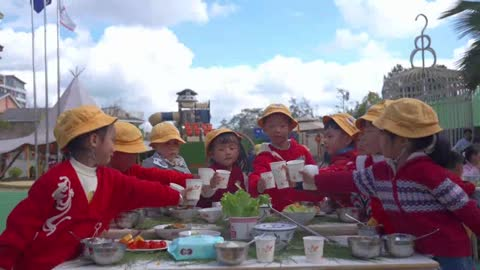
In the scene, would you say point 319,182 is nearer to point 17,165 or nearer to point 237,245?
point 237,245

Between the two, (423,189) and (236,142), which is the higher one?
(236,142)

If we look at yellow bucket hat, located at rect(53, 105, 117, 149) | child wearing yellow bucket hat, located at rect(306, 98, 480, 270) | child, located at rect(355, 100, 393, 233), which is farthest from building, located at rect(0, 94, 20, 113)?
child wearing yellow bucket hat, located at rect(306, 98, 480, 270)

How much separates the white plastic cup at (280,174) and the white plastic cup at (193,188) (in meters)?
0.51

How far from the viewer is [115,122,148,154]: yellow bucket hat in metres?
3.84

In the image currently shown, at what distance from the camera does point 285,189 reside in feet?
12.7

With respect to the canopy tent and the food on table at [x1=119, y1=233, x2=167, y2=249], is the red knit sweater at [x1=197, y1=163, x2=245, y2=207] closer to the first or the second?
the food on table at [x1=119, y1=233, x2=167, y2=249]

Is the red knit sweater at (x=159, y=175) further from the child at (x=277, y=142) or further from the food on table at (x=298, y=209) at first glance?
the food on table at (x=298, y=209)

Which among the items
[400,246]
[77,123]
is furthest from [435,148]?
[77,123]

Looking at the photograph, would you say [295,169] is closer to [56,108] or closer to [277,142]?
[277,142]

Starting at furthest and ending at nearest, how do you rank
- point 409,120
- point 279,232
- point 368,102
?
1. point 368,102
2. point 409,120
3. point 279,232

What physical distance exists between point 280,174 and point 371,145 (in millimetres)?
621

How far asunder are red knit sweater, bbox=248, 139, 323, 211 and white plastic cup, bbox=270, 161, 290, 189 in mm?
362

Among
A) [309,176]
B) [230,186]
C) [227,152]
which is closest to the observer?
[309,176]

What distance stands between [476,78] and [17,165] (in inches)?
1037
